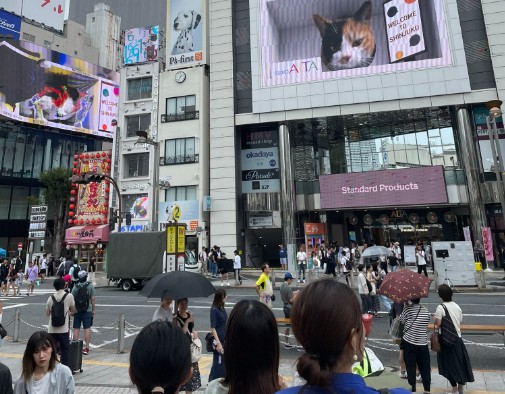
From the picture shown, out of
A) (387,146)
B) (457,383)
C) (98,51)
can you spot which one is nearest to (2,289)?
(457,383)

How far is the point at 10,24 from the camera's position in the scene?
58.2 meters

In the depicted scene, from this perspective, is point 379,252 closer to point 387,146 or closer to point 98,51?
point 387,146

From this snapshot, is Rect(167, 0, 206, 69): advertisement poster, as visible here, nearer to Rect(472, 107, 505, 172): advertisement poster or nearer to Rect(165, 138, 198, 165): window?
Rect(165, 138, 198, 165): window

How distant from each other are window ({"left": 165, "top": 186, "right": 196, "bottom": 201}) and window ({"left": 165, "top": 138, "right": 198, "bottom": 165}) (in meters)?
2.73

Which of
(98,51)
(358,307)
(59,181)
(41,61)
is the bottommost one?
(358,307)

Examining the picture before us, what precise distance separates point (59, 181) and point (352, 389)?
170 feet

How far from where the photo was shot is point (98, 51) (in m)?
75.5

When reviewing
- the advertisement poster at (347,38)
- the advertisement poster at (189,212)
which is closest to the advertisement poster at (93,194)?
the advertisement poster at (189,212)

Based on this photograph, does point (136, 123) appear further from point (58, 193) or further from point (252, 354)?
point (252, 354)

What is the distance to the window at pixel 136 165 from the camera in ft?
125

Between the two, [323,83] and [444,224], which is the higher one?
[323,83]

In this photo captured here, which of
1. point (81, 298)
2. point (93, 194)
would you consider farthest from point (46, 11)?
point (81, 298)

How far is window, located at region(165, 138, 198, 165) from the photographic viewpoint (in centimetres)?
3597

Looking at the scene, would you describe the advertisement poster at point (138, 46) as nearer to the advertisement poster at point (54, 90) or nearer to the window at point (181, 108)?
the advertisement poster at point (54, 90)
